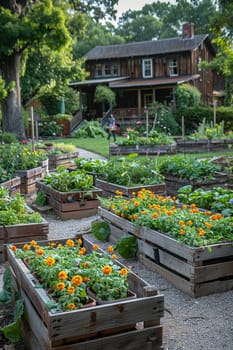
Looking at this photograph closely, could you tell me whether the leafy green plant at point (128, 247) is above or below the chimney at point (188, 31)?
below

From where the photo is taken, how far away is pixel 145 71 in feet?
141

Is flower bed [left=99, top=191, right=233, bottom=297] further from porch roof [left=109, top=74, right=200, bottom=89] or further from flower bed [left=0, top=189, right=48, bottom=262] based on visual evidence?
porch roof [left=109, top=74, right=200, bottom=89]

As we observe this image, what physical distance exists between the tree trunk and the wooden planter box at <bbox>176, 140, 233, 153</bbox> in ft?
29.5

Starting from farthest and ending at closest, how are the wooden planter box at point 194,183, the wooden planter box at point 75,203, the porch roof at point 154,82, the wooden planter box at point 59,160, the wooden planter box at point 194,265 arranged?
the porch roof at point 154,82 < the wooden planter box at point 59,160 < the wooden planter box at point 194,183 < the wooden planter box at point 75,203 < the wooden planter box at point 194,265

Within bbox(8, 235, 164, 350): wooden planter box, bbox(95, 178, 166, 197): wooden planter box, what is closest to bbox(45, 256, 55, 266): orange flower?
bbox(8, 235, 164, 350): wooden planter box

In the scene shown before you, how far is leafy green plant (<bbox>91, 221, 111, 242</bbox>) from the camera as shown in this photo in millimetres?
7250

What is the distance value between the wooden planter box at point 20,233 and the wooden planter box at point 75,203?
7.19 feet

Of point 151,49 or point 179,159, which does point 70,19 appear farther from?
point 179,159

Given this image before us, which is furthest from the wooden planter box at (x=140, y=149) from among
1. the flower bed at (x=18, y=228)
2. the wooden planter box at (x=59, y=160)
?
the flower bed at (x=18, y=228)

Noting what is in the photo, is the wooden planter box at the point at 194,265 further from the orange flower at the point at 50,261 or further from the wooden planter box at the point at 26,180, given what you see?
the wooden planter box at the point at 26,180

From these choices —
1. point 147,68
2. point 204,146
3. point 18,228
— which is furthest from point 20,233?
point 147,68

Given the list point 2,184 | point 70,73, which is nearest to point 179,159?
point 2,184

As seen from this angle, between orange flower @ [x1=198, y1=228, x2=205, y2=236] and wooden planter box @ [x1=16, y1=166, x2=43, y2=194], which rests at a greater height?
orange flower @ [x1=198, y1=228, x2=205, y2=236]

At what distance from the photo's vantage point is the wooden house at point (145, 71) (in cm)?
4059
